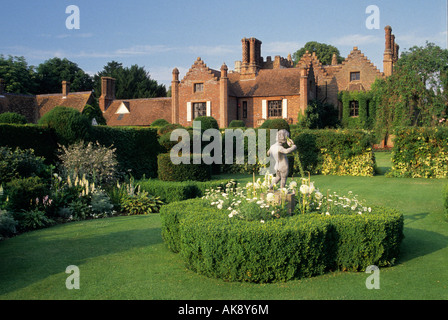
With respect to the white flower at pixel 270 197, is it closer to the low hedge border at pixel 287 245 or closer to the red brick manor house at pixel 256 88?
the low hedge border at pixel 287 245

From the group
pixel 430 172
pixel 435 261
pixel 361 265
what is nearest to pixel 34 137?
pixel 361 265

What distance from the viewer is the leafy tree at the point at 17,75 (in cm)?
4681

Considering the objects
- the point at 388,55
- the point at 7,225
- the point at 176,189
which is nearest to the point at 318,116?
the point at 388,55

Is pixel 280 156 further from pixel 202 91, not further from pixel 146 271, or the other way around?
pixel 202 91

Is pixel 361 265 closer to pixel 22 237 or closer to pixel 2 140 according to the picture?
pixel 22 237

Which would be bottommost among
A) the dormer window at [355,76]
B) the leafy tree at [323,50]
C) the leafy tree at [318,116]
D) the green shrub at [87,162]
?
the green shrub at [87,162]

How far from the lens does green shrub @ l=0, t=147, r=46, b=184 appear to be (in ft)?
34.4

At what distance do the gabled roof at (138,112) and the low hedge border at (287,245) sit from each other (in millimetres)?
35156

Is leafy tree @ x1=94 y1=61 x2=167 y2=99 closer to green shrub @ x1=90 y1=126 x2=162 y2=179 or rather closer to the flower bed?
green shrub @ x1=90 y1=126 x2=162 y2=179

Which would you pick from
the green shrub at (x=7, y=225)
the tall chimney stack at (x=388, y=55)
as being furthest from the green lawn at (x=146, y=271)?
the tall chimney stack at (x=388, y=55)

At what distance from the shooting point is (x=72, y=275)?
243 inches

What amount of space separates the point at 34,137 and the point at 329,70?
1368 inches

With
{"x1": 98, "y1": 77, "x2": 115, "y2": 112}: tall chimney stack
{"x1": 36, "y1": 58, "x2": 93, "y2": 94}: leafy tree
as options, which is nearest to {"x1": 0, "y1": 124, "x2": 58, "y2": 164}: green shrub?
{"x1": 98, "y1": 77, "x2": 115, "y2": 112}: tall chimney stack

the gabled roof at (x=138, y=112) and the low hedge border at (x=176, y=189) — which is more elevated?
the gabled roof at (x=138, y=112)
